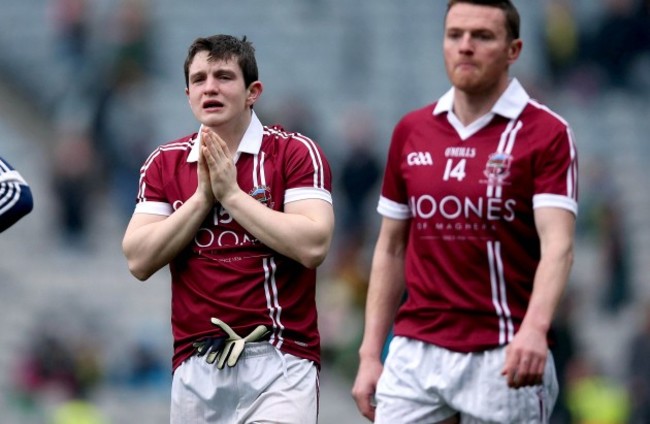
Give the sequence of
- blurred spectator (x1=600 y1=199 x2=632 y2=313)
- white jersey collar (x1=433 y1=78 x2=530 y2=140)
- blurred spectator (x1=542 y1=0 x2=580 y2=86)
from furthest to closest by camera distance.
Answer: blurred spectator (x1=542 y1=0 x2=580 y2=86)
blurred spectator (x1=600 y1=199 x2=632 y2=313)
white jersey collar (x1=433 y1=78 x2=530 y2=140)

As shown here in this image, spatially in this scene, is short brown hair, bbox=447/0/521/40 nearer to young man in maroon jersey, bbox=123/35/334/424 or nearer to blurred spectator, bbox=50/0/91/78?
young man in maroon jersey, bbox=123/35/334/424

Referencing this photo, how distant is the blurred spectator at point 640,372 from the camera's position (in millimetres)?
12758

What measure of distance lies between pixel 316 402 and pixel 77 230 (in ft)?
33.1

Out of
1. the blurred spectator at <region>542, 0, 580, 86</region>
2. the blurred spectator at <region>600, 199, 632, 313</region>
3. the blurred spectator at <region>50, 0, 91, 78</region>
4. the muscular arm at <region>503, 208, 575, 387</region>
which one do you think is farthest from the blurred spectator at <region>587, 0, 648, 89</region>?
the muscular arm at <region>503, 208, 575, 387</region>

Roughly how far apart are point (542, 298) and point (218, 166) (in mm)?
1206

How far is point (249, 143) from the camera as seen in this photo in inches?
208

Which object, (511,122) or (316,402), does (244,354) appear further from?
(511,122)

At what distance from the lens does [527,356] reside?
15.4 ft

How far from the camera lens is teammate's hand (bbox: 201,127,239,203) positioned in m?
5.07

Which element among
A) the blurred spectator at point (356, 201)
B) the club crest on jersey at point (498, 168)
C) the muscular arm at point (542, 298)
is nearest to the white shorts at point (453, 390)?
the muscular arm at point (542, 298)

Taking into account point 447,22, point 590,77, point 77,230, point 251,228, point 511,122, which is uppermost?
point 447,22

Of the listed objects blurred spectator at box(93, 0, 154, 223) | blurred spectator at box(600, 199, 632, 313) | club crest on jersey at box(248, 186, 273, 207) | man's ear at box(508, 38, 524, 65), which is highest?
man's ear at box(508, 38, 524, 65)

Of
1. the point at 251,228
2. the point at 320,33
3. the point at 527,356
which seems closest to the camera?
the point at 527,356

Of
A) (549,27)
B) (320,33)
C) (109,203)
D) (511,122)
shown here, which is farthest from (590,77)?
(511,122)
